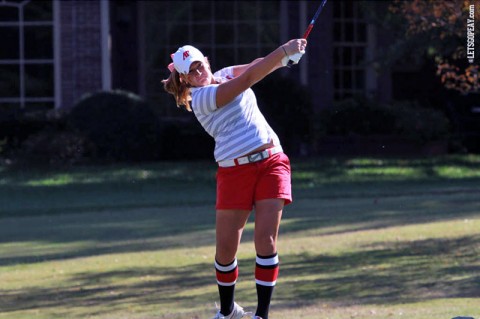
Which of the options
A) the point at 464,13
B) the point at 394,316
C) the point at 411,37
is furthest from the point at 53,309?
the point at 411,37

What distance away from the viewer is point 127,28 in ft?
76.6

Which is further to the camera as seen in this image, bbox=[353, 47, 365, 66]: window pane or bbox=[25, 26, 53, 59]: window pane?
bbox=[353, 47, 365, 66]: window pane

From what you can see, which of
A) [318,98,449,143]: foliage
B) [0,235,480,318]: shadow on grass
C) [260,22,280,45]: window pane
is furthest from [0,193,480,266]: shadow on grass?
[260,22,280,45]: window pane

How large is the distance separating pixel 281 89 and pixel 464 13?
9011 mm

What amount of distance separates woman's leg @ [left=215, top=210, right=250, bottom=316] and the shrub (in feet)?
45.4

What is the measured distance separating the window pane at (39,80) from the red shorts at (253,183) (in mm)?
16463

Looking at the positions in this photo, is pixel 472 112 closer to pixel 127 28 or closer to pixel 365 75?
pixel 365 75

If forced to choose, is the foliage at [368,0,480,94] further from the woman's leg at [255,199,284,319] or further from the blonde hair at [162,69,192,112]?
the woman's leg at [255,199,284,319]

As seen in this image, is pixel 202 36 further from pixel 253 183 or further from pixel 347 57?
pixel 253 183

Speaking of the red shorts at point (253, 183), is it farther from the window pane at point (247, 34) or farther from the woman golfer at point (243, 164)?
the window pane at point (247, 34)

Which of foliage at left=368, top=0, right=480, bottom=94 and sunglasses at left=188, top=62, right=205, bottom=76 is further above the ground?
foliage at left=368, top=0, right=480, bottom=94

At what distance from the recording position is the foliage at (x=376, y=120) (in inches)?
881

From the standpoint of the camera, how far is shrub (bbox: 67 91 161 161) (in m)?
20.9

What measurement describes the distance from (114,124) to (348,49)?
241 inches
